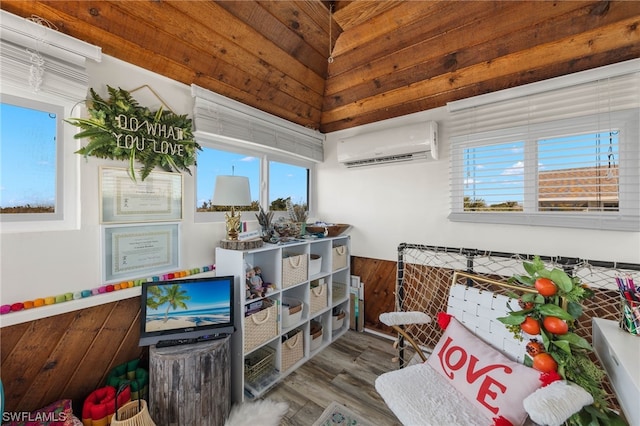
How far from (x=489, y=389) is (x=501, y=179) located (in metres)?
1.46

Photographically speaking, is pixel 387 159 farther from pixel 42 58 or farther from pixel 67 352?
pixel 67 352

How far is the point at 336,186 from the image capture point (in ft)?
9.70

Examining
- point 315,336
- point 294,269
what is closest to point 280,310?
point 294,269

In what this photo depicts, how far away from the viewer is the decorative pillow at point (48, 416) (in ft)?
4.07

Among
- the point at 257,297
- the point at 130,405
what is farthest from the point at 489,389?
the point at 130,405

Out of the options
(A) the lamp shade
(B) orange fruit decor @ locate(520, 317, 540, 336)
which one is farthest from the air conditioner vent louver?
(B) orange fruit decor @ locate(520, 317, 540, 336)

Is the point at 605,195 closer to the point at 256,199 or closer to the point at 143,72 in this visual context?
the point at 256,199

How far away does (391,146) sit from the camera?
2.38 m

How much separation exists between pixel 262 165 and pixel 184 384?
1.79 meters

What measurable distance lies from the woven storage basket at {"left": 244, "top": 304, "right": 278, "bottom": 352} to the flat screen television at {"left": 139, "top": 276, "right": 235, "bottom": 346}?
0.50 ft

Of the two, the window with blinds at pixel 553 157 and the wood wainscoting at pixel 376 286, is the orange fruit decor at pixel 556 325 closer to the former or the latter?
the window with blinds at pixel 553 157

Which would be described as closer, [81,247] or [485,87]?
[81,247]

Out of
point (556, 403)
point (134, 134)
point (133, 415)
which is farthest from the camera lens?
point (134, 134)

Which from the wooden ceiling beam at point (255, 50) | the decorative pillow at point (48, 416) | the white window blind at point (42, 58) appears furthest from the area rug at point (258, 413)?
the wooden ceiling beam at point (255, 50)
